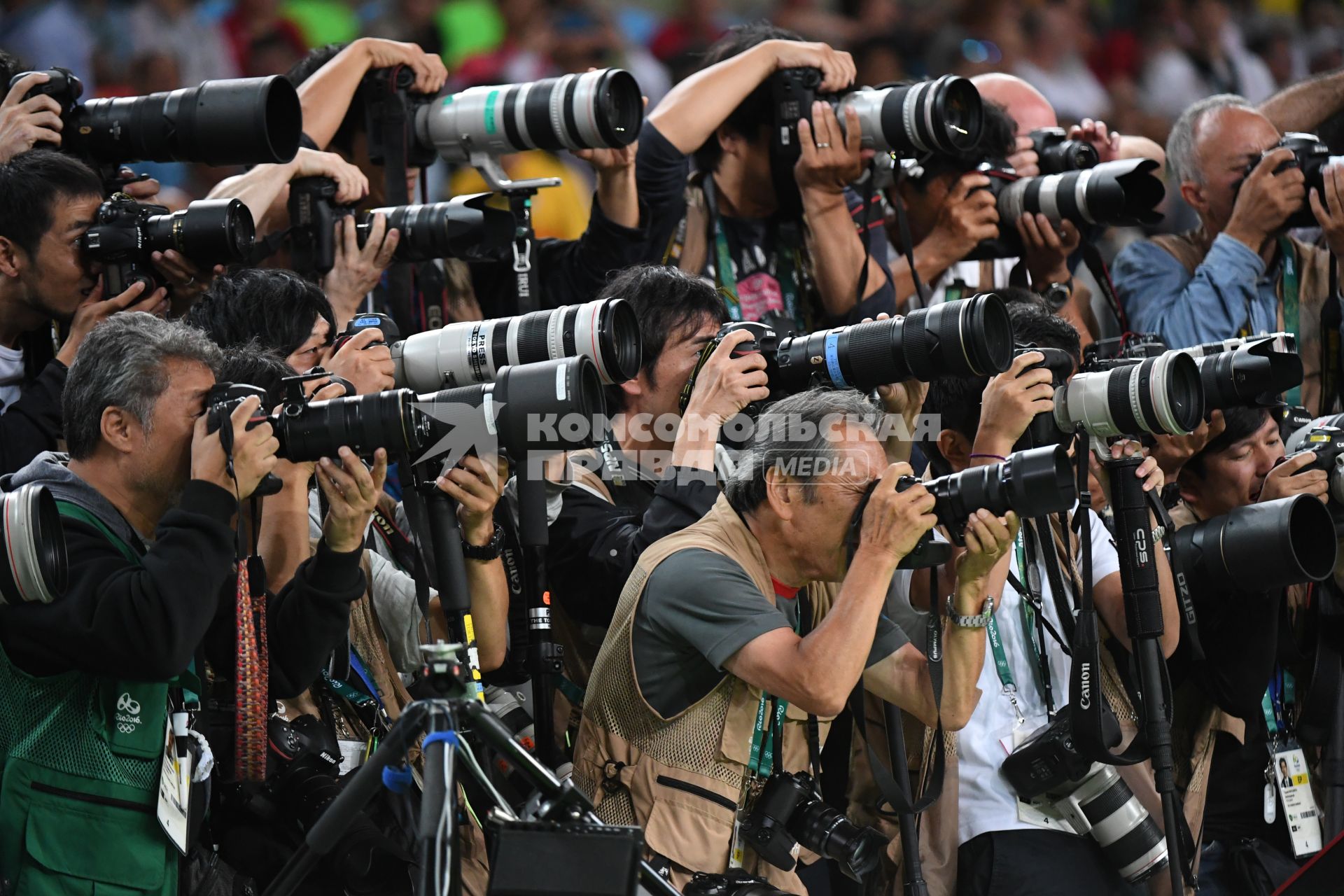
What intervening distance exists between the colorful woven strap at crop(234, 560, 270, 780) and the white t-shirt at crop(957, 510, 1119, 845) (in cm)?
136

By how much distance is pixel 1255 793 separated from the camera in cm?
404

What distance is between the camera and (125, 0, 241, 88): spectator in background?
6305 millimetres

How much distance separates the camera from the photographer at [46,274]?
3664 mm

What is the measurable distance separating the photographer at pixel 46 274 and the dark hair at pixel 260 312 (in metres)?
0.12

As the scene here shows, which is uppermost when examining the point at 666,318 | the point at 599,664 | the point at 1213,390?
the point at 666,318

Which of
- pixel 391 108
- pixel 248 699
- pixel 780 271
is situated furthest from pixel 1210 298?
pixel 248 699

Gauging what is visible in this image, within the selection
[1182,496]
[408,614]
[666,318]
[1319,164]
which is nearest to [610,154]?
[666,318]

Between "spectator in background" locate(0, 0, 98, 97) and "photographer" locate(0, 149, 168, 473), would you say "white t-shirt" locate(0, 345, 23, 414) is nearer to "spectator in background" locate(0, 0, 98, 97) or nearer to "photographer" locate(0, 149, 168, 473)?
"photographer" locate(0, 149, 168, 473)

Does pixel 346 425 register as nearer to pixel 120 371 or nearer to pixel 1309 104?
pixel 120 371

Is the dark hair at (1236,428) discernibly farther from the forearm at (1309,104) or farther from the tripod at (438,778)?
the tripod at (438,778)

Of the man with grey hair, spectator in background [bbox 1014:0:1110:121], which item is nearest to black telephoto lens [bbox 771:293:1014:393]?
the man with grey hair

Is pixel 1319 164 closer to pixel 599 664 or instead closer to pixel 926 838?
pixel 926 838

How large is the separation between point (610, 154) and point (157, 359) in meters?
1.47

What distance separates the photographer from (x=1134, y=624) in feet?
11.7
